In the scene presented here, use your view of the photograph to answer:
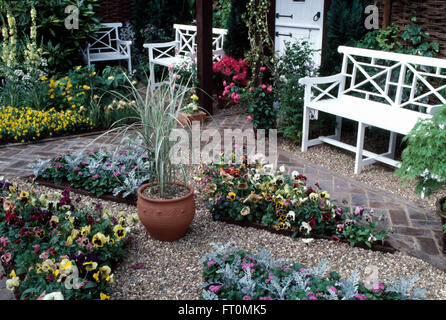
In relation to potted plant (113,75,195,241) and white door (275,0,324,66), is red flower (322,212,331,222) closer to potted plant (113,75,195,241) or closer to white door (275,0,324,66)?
potted plant (113,75,195,241)

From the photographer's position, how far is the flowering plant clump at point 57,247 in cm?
255

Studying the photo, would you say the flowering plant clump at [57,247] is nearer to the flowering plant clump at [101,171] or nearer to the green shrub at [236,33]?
the flowering plant clump at [101,171]

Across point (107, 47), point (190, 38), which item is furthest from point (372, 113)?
point (107, 47)

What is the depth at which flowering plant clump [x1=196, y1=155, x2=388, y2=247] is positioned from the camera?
337cm

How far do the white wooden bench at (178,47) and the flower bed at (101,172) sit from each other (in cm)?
352

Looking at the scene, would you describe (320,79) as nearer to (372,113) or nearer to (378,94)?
(378,94)

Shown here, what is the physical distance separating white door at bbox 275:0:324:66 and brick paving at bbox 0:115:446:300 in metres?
1.83
